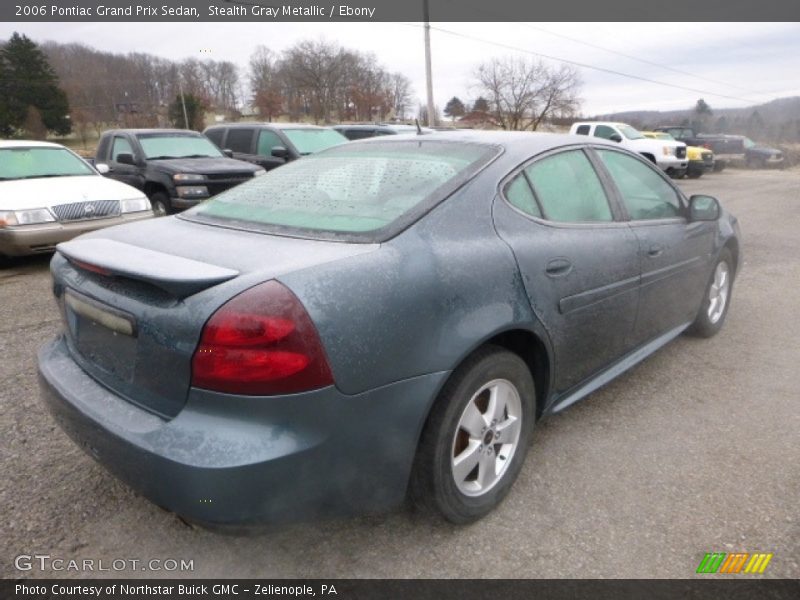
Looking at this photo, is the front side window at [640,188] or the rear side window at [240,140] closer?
the front side window at [640,188]

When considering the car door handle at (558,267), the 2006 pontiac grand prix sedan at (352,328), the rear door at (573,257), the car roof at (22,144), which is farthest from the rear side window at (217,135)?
the car door handle at (558,267)

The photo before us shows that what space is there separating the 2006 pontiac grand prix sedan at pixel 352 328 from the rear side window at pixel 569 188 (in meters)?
0.01

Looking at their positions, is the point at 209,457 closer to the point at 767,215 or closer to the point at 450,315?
the point at 450,315

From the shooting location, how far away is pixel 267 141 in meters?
10.8

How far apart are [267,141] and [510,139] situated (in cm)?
883

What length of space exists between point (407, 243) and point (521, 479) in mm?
1268

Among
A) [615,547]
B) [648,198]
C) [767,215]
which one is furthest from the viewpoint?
[767,215]

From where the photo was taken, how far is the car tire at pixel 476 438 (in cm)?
205

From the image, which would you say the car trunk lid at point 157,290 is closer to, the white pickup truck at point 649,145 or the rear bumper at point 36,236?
the rear bumper at point 36,236

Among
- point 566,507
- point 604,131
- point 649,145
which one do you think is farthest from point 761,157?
point 566,507

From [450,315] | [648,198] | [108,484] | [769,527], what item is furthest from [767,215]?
[108,484]

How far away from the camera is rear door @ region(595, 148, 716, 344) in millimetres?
3123

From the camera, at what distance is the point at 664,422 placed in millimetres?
3082

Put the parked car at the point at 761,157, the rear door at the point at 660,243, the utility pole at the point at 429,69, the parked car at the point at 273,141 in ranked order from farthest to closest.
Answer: the parked car at the point at 761,157 → the utility pole at the point at 429,69 → the parked car at the point at 273,141 → the rear door at the point at 660,243
